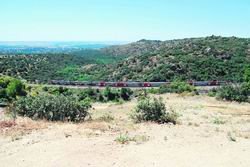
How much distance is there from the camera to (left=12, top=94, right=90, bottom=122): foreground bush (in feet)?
68.2

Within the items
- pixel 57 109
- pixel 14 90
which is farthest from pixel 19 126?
pixel 14 90

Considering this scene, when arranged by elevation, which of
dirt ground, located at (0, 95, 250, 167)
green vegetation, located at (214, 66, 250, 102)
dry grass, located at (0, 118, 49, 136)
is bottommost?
green vegetation, located at (214, 66, 250, 102)

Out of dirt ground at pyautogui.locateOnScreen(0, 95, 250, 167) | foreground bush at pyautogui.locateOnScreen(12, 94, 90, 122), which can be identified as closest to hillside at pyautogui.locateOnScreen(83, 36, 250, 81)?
foreground bush at pyautogui.locateOnScreen(12, 94, 90, 122)

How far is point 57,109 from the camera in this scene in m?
20.7

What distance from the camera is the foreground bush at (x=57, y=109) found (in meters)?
20.8

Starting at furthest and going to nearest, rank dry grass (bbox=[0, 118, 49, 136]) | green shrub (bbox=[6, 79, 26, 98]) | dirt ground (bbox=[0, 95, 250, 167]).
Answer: green shrub (bbox=[6, 79, 26, 98]) → dry grass (bbox=[0, 118, 49, 136]) → dirt ground (bbox=[0, 95, 250, 167])

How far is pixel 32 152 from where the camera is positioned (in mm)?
14109

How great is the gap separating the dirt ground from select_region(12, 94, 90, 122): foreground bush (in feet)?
3.88

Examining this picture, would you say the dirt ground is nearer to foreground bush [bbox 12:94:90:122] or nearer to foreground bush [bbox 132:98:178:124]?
foreground bush [bbox 132:98:178:124]

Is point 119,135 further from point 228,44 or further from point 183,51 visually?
point 228,44

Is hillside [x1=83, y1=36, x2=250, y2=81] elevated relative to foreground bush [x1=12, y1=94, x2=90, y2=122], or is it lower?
lower

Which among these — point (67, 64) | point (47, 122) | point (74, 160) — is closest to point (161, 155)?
point (74, 160)

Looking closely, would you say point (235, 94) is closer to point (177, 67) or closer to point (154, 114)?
point (154, 114)

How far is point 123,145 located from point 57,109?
22.6 ft
